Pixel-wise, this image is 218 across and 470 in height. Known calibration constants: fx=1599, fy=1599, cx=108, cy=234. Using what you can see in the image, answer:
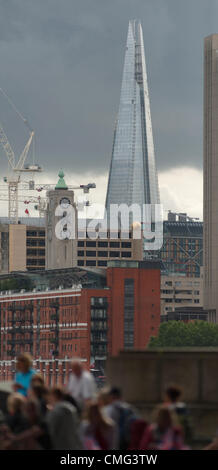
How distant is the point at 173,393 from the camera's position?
35.5 metres

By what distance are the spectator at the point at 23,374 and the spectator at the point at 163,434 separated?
526 cm

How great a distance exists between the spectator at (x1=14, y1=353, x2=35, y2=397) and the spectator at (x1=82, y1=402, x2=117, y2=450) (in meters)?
4.05

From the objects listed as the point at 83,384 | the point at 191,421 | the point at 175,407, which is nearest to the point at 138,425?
the point at 175,407

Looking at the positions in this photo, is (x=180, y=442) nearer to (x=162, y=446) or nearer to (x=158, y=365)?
(x=162, y=446)

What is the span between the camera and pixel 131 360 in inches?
1697

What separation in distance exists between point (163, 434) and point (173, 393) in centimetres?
115

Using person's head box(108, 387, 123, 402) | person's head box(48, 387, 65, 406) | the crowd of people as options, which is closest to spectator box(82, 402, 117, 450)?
the crowd of people

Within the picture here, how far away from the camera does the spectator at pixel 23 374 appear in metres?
39.7

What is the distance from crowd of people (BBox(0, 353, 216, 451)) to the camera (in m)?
34.8

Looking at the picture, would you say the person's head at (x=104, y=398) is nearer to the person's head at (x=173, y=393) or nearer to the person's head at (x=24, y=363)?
the person's head at (x=173, y=393)

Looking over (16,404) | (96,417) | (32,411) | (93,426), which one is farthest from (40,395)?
(96,417)

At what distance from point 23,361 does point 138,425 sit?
4.79m

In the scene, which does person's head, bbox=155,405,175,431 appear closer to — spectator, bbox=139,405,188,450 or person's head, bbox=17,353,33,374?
spectator, bbox=139,405,188,450

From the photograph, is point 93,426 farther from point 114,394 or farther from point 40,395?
point 40,395
